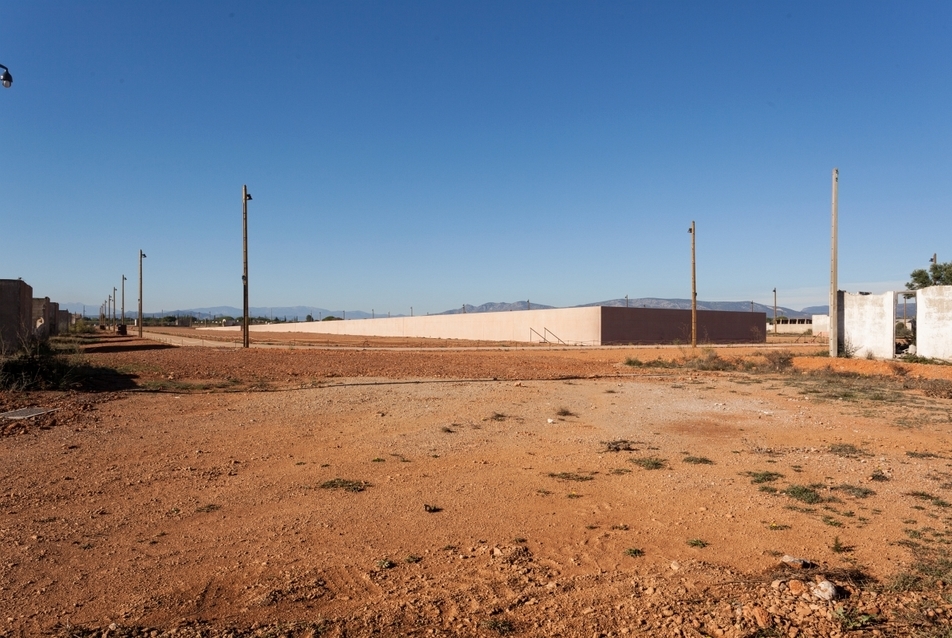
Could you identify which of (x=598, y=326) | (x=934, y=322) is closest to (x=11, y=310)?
(x=934, y=322)

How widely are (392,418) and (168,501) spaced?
5355mm

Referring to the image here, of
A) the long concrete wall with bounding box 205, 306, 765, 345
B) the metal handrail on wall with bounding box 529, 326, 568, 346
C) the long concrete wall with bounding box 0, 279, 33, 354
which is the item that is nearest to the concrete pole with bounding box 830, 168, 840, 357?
the long concrete wall with bounding box 205, 306, 765, 345

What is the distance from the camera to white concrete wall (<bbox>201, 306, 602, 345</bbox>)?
167 ft

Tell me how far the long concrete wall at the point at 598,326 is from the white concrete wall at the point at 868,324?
787 inches

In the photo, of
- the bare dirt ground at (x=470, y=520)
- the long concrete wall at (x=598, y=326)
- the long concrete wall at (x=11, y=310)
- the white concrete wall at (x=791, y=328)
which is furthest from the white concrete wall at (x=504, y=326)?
the white concrete wall at (x=791, y=328)

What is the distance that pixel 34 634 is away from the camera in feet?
12.7

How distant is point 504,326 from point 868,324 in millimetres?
34550

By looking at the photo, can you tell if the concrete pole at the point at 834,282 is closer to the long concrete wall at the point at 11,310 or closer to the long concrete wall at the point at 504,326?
the long concrete wall at the point at 504,326

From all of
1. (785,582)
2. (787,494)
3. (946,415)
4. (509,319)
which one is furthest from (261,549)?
(509,319)

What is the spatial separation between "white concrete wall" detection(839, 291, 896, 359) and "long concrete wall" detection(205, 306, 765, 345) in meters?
20.0

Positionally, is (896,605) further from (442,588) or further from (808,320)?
(808,320)

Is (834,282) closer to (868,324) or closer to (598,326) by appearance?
(868,324)

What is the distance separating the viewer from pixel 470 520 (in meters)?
6.16

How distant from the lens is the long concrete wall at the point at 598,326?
50500mm
